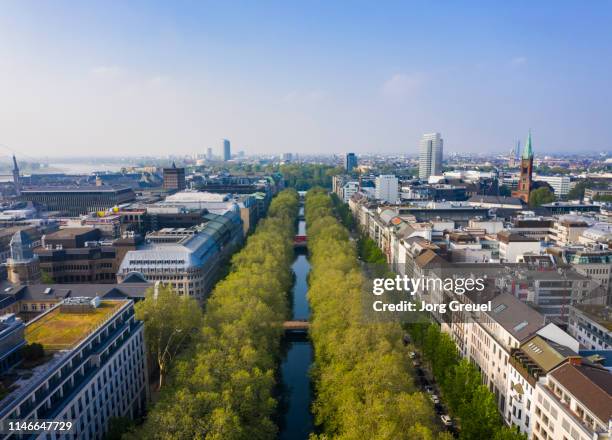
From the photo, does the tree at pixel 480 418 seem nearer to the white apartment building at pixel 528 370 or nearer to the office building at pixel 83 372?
the white apartment building at pixel 528 370

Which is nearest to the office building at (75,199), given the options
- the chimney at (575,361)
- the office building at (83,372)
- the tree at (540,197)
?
the office building at (83,372)

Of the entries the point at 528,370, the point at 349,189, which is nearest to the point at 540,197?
the point at 349,189

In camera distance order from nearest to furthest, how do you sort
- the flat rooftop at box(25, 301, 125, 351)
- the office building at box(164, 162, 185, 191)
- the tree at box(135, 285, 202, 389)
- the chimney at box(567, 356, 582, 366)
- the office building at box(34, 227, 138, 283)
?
1. the chimney at box(567, 356, 582, 366)
2. the flat rooftop at box(25, 301, 125, 351)
3. the tree at box(135, 285, 202, 389)
4. the office building at box(34, 227, 138, 283)
5. the office building at box(164, 162, 185, 191)

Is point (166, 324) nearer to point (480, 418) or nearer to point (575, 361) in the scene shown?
point (480, 418)

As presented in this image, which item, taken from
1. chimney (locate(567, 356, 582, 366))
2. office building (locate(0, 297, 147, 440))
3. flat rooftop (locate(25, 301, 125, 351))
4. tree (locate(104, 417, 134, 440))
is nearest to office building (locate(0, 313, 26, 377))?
office building (locate(0, 297, 147, 440))

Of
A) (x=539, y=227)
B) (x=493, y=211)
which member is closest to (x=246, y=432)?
(x=539, y=227)

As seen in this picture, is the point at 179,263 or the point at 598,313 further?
the point at 179,263

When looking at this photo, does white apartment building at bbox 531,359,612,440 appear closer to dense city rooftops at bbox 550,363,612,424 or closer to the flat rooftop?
dense city rooftops at bbox 550,363,612,424
